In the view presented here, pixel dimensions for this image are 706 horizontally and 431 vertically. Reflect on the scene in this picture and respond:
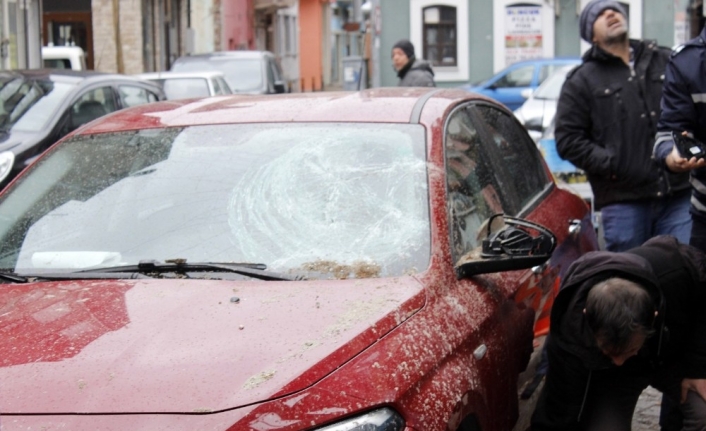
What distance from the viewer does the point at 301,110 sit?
407 centimetres

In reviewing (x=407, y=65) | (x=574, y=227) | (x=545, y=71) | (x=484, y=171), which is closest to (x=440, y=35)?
(x=545, y=71)

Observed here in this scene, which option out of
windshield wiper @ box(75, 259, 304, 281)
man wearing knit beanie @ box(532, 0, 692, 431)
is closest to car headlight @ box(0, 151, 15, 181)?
man wearing knit beanie @ box(532, 0, 692, 431)

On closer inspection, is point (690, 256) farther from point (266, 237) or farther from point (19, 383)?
point (19, 383)

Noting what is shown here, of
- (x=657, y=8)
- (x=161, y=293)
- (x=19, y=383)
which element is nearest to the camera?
(x=19, y=383)

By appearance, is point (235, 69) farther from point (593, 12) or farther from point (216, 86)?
point (593, 12)

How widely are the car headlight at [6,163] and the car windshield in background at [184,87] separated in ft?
23.0

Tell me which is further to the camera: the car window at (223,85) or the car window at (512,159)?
the car window at (223,85)

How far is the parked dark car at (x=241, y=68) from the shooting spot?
19047 millimetres

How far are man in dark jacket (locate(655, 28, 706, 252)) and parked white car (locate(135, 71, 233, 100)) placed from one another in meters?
11.6

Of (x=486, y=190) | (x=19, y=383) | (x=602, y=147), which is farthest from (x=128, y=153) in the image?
(x=602, y=147)

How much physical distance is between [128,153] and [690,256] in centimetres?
199

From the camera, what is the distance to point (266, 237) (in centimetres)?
350

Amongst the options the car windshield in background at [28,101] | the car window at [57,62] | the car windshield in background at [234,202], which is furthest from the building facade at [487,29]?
the car windshield in background at [234,202]

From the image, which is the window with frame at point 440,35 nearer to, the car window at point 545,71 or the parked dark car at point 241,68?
the car window at point 545,71
